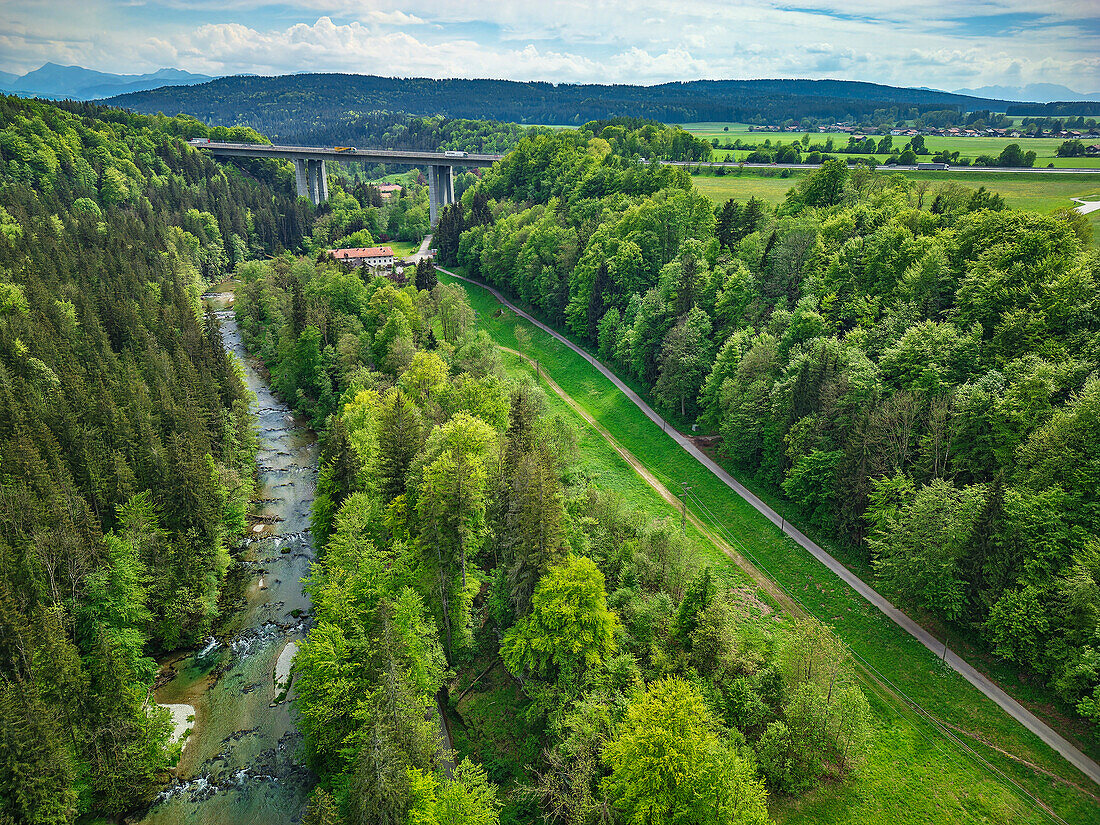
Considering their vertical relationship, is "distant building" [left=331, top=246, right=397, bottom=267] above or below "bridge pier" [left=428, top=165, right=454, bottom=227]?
below

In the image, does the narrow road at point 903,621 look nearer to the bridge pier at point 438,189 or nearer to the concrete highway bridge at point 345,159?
the bridge pier at point 438,189

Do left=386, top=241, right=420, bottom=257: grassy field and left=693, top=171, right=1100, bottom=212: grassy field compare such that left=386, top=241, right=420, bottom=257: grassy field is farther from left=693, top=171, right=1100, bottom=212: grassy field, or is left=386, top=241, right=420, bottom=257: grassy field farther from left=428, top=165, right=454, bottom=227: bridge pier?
left=693, top=171, right=1100, bottom=212: grassy field

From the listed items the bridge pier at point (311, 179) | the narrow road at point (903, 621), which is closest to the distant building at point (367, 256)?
the bridge pier at point (311, 179)

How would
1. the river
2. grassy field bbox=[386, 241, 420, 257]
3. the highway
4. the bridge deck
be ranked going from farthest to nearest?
the bridge deck
grassy field bbox=[386, 241, 420, 257]
the highway
the river

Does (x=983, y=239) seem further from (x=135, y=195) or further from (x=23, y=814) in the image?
(x=135, y=195)

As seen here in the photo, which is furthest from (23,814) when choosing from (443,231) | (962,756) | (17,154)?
(17,154)

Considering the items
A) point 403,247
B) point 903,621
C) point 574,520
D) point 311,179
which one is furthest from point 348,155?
point 903,621

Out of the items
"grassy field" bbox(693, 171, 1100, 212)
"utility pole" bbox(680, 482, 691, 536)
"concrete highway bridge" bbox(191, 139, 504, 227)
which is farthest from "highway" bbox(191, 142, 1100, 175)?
"utility pole" bbox(680, 482, 691, 536)

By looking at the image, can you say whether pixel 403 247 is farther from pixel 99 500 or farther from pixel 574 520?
pixel 574 520
